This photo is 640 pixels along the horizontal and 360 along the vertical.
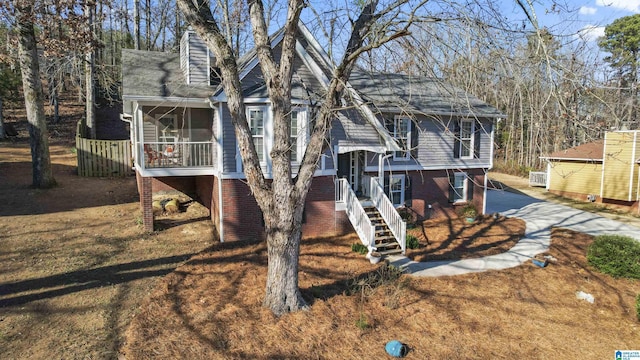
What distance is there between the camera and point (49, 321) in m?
7.08

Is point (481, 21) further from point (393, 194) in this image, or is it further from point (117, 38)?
point (117, 38)

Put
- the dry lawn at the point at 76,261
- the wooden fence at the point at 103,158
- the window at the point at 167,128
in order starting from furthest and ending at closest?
the wooden fence at the point at 103,158 → the window at the point at 167,128 → the dry lawn at the point at 76,261

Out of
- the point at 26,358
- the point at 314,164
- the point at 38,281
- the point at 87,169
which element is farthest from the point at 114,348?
the point at 87,169

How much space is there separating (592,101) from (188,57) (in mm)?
12299

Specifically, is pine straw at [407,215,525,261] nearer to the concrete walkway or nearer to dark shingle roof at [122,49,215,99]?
the concrete walkway

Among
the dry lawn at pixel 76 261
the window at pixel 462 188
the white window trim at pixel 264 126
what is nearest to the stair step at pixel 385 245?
the white window trim at pixel 264 126

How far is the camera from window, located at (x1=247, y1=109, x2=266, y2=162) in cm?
1238

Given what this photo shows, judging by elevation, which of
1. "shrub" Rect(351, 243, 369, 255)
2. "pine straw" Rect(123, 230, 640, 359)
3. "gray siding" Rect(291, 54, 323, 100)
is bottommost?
"pine straw" Rect(123, 230, 640, 359)

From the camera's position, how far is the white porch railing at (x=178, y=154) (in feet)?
39.3

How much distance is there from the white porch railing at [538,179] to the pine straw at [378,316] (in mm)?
20102

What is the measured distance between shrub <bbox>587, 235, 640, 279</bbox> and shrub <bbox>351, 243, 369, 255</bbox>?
730cm

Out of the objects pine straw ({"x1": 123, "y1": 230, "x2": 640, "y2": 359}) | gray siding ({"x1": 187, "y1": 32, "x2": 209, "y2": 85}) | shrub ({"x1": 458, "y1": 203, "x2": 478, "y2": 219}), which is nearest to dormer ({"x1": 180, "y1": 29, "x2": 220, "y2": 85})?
gray siding ({"x1": 187, "y1": 32, "x2": 209, "y2": 85})

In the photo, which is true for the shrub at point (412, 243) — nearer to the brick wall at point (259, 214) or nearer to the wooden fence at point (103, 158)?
the brick wall at point (259, 214)

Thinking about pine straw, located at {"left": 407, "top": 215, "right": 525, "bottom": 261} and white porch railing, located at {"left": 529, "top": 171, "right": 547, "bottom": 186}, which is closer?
pine straw, located at {"left": 407, "top": 215, "right": 525, "bottom": 261}
